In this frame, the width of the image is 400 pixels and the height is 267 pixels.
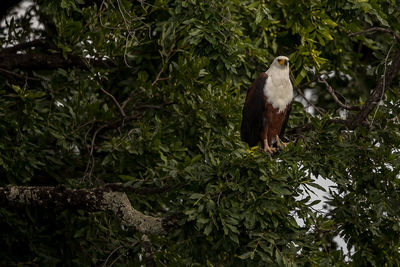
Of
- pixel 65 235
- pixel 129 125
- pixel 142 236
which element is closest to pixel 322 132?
pixel 142 236

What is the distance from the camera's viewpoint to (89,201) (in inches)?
196

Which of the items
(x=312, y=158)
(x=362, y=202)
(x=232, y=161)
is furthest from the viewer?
(x=362, y=202)

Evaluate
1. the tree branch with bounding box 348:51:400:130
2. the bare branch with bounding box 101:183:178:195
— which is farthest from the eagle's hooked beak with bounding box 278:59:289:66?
the bare branch with bounding box 101:183:178:195

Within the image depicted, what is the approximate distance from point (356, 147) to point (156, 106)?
188cm

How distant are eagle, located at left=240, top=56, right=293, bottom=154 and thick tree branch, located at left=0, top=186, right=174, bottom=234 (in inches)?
51.0

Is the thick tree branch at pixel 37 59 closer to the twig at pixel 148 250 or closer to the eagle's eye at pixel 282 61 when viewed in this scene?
the eagle's eye at pixel 282 61

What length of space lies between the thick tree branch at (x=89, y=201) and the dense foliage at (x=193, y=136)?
151mm

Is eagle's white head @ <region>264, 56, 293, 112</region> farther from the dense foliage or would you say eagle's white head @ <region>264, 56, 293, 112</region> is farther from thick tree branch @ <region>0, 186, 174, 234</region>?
thick tree branch @ <region>0, 186, 174, 234</region>

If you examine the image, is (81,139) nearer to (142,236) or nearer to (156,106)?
(156,106)

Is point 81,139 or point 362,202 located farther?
point 81,139

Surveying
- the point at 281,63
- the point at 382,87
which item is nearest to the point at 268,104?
the point at 281,63

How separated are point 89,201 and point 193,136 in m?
1.25

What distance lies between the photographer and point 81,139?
19.9ft

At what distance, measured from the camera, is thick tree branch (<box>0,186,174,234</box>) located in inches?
190
